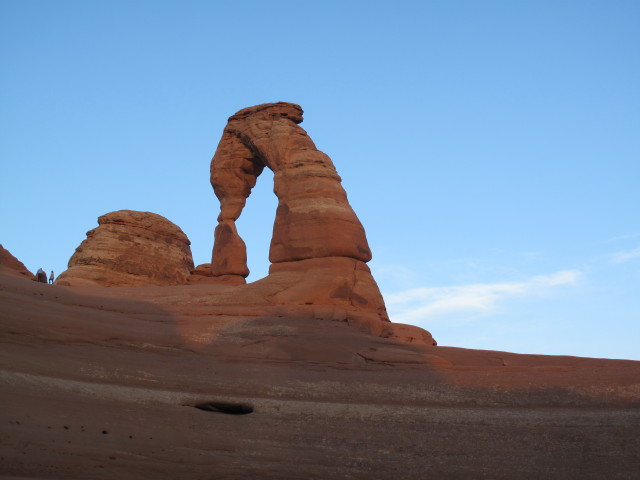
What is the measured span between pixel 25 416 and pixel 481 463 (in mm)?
6697

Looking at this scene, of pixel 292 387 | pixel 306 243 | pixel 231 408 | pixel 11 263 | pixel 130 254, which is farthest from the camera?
pixel 130 254

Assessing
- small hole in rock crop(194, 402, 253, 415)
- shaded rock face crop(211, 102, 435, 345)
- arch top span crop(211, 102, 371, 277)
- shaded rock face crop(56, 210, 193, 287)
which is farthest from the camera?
shaded rock face crop(56, 210, 193, 287)

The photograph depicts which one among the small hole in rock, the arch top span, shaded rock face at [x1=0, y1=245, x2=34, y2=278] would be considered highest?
the arch top span

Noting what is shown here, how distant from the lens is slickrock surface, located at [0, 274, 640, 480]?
1070 centimetres

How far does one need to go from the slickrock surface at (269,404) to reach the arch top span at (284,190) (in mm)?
4254

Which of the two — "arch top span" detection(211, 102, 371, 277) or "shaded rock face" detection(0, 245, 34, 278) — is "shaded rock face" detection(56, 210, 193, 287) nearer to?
"arch top span" detection(211, 102, 371, 277)

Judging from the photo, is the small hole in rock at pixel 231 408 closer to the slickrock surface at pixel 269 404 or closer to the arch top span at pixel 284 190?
the slickrock surface at pixel 269 404

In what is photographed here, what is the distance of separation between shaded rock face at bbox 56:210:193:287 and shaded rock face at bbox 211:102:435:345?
8.81 meters

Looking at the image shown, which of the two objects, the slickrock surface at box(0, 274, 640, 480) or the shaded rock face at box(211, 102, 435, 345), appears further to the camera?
the shaded rock face at box(211, 102, 435, 345)

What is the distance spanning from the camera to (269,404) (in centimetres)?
1357

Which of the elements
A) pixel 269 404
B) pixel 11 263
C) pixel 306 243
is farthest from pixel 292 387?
pixel 11 263

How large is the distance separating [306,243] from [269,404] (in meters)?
9.57

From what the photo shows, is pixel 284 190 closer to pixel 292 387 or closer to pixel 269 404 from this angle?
pixel 292 387

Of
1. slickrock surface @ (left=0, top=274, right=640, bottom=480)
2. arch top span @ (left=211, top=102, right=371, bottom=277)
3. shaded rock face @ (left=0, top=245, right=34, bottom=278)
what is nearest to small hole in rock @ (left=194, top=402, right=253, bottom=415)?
slickrock surface @ (left=0, top=274, right=640, bottom=480)
